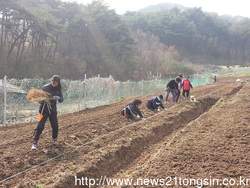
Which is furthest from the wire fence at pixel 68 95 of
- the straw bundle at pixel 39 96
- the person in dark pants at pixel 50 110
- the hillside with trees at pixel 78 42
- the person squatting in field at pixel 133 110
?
the hillside with trees at pixel 78 42

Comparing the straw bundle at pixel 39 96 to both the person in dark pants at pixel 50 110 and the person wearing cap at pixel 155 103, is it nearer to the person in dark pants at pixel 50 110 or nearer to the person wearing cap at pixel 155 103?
the person in dark pants at pixel 50 110

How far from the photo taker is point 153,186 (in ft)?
11.3

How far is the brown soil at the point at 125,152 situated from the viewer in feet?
12.6

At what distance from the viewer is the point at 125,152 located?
5301 millimetres

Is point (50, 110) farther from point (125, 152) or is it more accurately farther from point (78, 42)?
point (78, 42)

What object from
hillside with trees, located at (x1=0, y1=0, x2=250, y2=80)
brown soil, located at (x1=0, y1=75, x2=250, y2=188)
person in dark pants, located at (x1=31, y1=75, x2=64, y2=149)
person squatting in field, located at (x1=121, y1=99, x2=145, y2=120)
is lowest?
brown soil, located at (x1=0, y1=75, x2=250, y2=188)

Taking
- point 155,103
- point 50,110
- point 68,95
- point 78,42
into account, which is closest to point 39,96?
point 50,110

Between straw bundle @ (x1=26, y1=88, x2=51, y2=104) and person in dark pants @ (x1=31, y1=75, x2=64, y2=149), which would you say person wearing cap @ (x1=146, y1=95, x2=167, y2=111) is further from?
straw bundle @ (x1=26, y1=88, x2=51, y2=104)

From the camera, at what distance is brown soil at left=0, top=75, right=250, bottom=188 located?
3852mm

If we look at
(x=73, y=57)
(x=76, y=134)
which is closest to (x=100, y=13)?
(x=73, y=57)

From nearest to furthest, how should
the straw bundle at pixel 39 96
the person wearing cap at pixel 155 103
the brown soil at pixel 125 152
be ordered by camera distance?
the brown soil at pixel 125 152, the straw bundle at pixel 39 96, the person wearing cap at pixel 155 103

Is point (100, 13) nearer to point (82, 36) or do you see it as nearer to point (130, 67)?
point (82, 36)

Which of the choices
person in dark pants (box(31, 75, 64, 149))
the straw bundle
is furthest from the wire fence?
person in dark pants (box(31, 75, 64, 149))

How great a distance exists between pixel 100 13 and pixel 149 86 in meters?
17.9
